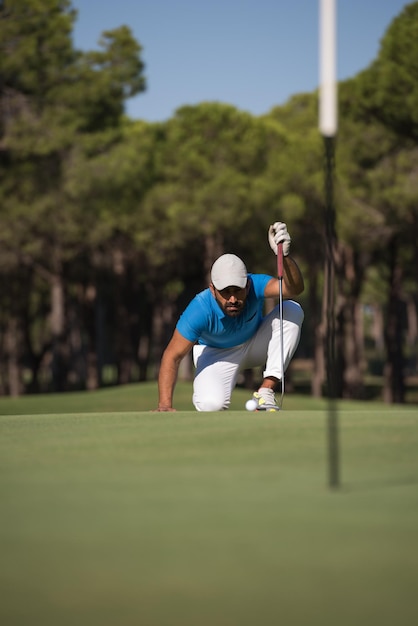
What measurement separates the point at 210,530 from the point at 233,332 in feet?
20.3

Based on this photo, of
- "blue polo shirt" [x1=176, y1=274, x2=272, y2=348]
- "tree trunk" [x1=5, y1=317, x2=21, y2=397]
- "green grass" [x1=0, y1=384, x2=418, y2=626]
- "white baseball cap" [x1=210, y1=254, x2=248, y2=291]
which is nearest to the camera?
"green grass" [x1=0, y1=384, x2=418, y2=626]

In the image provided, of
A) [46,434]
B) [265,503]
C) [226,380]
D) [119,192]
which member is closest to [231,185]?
[119,192]

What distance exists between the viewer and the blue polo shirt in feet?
29.3

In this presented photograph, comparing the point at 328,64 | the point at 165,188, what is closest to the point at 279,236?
the point at 328,64

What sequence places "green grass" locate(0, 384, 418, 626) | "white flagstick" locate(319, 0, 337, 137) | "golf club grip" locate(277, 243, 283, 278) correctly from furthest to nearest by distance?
"golf club grip" locate(277, 243, 283, 278), "white flagstick" locate(319, 0, 337, 137), "green grass" locate(0, 384, 418, 626)

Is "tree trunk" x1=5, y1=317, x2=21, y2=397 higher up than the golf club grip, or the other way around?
the golf club grip

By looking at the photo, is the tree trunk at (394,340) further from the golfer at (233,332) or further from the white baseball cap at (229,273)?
the white baseball cap at (229,273)

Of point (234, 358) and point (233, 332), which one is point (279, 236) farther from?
point (234, 358)

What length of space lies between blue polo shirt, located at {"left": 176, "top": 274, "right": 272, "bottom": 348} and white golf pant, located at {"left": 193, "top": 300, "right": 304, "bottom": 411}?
0.34 ft

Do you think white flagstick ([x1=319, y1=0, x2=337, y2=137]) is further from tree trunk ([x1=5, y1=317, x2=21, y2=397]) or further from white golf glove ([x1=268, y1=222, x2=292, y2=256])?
tree trunk ([x1=5, y1=317, x2=21, y2=397])

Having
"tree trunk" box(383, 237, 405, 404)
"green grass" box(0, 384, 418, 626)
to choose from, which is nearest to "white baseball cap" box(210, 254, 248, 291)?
"green grass" box(0, 384, 418, 626)

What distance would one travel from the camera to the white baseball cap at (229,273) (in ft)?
28.1

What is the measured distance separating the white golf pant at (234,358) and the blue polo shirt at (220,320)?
0.34ft

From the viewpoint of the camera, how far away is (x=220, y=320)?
361 inches
